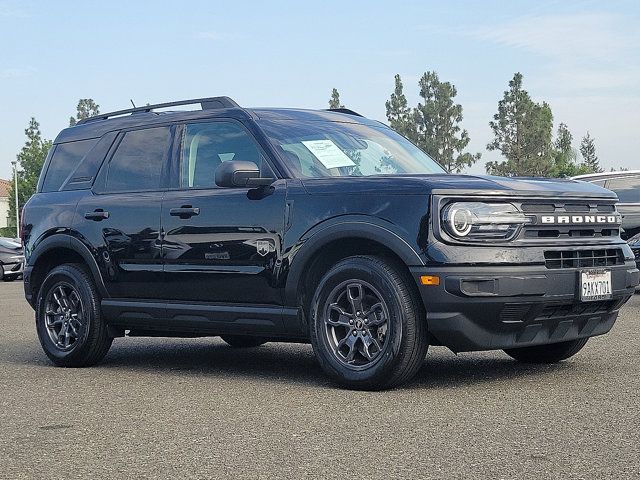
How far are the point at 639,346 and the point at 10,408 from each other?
191 inches

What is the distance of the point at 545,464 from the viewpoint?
4527mm

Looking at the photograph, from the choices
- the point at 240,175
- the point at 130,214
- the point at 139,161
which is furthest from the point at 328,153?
the point at 139,161

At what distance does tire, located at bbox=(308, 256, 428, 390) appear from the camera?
256 inches

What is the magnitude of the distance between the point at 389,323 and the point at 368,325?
184mm

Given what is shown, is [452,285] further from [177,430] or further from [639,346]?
[639,346]

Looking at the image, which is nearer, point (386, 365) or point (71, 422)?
point (71, 422)

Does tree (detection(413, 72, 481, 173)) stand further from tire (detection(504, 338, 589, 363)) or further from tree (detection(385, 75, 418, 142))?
tire (detection(504, 338, 589, 363))

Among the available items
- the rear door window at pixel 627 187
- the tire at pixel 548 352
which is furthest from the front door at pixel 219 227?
the rear door window at pixel 627 187

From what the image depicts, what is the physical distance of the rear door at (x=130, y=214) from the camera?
8.00 meters

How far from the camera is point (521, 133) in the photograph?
258ft

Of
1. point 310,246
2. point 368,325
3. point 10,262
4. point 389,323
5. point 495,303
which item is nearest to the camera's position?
point 495,303

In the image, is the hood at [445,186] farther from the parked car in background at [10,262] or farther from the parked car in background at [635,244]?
the parked car in background at [10,262]

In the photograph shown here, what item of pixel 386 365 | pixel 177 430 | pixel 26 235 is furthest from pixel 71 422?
pixel 26 235

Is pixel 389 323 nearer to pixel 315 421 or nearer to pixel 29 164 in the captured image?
pixel 315 421
